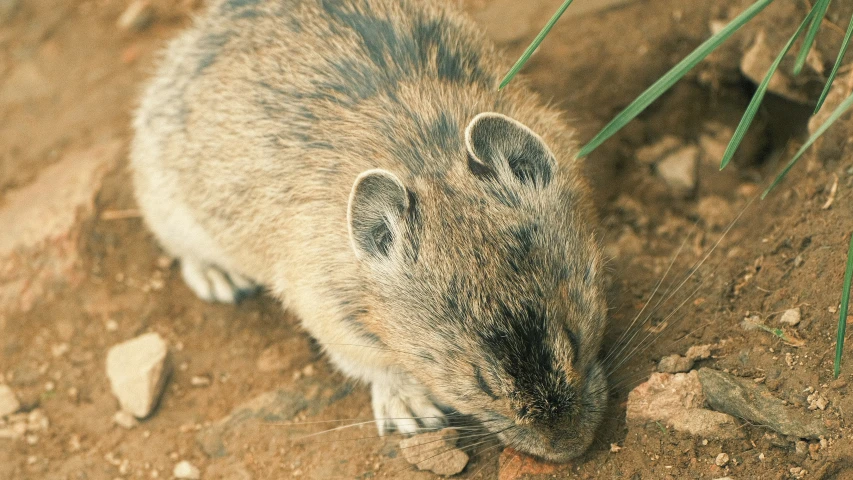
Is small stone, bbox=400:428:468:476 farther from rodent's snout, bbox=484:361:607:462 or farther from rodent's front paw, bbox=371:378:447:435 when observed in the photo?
rodent's snout, bbox=484:361:607:462

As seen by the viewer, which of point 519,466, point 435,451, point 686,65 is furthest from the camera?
point 435,451

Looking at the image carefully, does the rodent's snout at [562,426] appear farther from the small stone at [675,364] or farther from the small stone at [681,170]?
the small stone at [681,170]

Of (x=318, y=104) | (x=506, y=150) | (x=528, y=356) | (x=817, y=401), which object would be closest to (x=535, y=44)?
(x=506, y=150)

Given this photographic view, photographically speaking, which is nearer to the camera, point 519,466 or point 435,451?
point 519,466

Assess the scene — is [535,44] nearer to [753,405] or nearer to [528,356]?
[528,356]

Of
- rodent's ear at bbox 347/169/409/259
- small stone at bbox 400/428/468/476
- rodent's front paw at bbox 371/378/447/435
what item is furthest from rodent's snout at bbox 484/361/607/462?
rodent's ear at bbox 347/169/409/259

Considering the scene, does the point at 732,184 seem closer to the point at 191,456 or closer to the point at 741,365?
the point at 741,365

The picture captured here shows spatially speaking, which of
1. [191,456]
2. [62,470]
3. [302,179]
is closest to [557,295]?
[302,179]

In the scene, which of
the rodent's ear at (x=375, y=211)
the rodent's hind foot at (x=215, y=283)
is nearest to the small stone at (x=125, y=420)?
the rodent's hind foot at (x=215, y=283)
